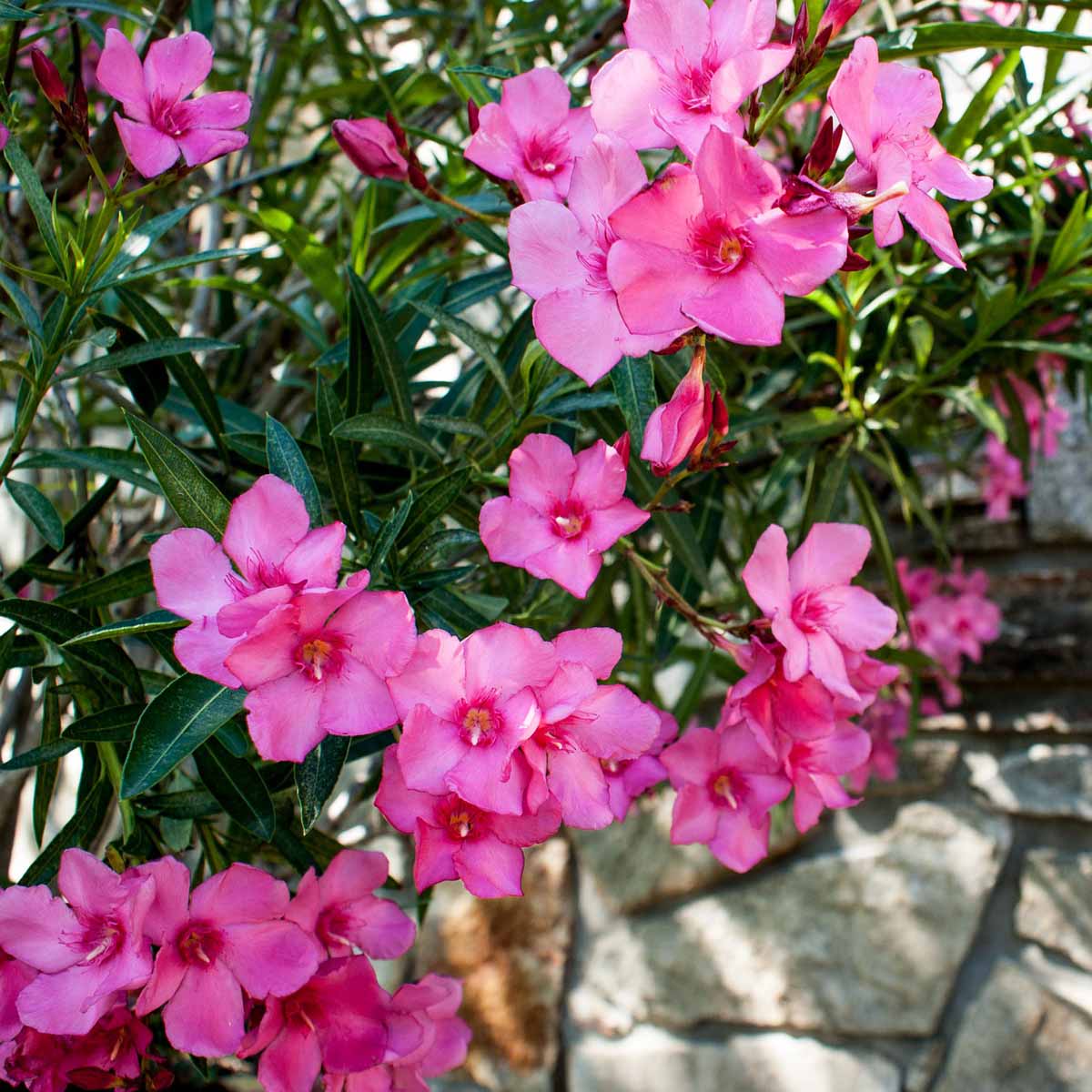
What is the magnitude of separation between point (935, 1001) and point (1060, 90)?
1.34m

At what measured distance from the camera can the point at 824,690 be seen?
0.63 meters

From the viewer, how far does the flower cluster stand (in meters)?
0.56

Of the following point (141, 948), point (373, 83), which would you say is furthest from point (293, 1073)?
point (373, 83)

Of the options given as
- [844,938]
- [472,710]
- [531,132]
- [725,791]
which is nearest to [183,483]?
[472,710]

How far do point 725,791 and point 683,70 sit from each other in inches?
18.2

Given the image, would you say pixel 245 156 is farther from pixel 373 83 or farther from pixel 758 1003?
pixel 758 1003

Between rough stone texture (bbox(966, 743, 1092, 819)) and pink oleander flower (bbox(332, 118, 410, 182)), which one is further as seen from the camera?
rough stone texture (bbox(966, 743, 1092, 819))

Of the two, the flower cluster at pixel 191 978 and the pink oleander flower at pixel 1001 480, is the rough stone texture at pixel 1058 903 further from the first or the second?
the flower cluster at pixel 191 978

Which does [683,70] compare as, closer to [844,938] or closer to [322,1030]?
[322,1030]

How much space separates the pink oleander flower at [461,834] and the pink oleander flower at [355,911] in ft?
0.36

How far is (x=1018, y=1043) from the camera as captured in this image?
1.62 metres

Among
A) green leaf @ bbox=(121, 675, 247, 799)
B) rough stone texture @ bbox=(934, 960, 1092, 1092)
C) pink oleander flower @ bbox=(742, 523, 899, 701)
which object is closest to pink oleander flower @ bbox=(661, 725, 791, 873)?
pink oleander flower @ bbox=(742, 523, 899, 701)

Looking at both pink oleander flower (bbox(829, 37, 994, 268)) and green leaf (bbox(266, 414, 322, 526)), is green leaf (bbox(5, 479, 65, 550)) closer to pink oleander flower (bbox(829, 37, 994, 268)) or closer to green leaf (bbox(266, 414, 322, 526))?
green leaf (bbox(266, 414, 322, 526))

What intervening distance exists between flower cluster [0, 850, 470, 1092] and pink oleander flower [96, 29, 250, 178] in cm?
43
